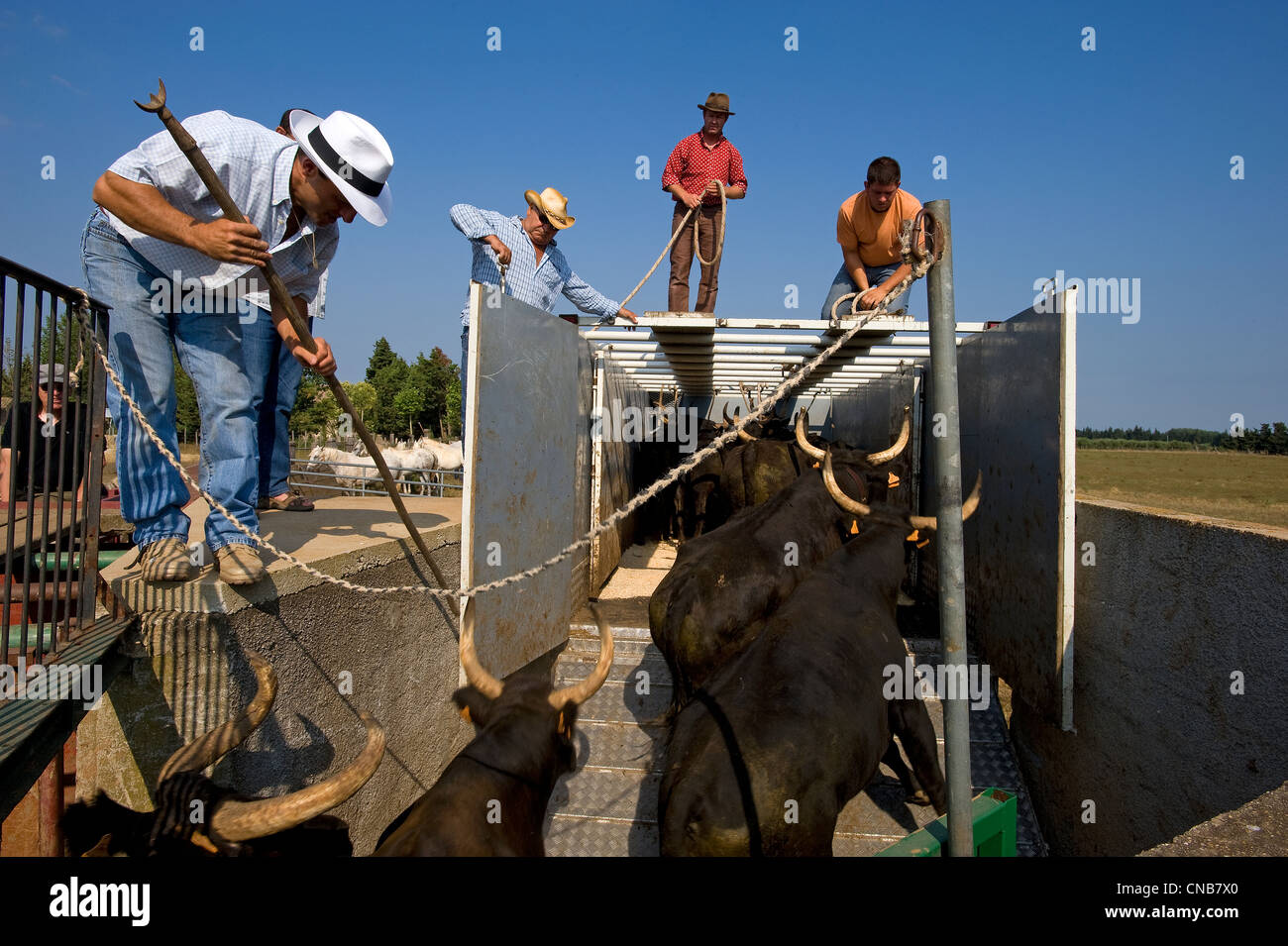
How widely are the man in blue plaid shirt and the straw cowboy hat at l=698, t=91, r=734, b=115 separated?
2478 millimetres

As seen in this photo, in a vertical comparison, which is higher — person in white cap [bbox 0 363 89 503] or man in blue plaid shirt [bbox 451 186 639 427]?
man in blue plaid shirt [bbox 451 186 639 427]

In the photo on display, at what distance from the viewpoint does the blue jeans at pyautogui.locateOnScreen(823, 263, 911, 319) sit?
21.6 feet

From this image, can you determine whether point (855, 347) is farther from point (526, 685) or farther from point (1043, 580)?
point (526, 685)

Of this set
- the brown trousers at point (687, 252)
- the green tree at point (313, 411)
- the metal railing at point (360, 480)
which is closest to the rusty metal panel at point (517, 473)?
the metal railing at point (360, 480)

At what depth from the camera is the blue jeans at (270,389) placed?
3.62 m

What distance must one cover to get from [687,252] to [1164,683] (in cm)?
521

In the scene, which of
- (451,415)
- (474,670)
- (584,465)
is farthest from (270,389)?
(451,415)

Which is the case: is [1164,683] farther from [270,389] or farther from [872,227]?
[270,389]

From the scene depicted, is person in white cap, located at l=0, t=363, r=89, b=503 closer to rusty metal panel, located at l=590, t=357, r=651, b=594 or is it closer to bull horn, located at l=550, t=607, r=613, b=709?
bull horn, located at l=550, t=607, r=613, b=709

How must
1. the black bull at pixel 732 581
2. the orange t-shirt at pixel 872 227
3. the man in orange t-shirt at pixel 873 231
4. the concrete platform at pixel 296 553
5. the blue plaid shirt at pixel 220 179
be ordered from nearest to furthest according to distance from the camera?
Answer: the blue plaid shirt at pixel 220 179
the concrete platform at pixel 296 553
the black bull at pixel 732 581
the man in orange t-shirt at pixel 873 231
the orange t-shirt at pixel 872 227

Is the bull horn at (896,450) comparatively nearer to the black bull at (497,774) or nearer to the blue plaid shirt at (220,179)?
the black bull at (497,774)

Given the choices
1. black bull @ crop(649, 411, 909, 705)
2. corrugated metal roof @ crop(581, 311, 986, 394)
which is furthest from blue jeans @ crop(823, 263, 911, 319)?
black bull @ crop(649, 411, 909, 705)

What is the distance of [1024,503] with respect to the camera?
472 centimetres

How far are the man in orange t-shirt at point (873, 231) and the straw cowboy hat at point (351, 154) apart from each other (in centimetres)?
422
